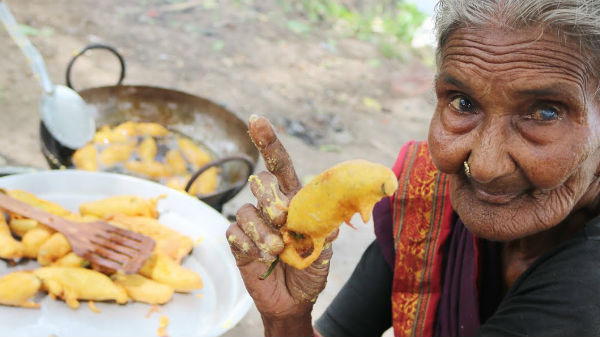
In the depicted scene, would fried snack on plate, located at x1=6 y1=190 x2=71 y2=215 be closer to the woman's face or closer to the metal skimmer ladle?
the metal skimmer ladle

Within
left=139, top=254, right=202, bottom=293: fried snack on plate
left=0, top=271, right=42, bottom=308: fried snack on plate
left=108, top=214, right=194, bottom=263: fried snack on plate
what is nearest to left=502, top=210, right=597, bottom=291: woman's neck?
left=139, top=254, right=202, bottom=293: fried snack on plate

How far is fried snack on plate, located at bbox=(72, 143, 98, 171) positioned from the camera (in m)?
3.43

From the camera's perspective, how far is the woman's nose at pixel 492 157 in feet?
4.79

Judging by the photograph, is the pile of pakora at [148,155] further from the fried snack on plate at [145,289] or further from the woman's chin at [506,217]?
the woman's chin at [506,217]

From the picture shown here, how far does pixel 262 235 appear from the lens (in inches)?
59.0

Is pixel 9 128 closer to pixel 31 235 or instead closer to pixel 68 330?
pixel 31 235

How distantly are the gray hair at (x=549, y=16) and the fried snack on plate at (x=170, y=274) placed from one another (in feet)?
5.27

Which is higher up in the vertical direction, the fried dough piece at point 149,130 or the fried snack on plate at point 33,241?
the fried dough piece at point 149,130

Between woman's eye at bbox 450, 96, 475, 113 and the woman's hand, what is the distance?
48 cm

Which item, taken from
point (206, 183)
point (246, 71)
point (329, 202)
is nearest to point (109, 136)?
point (206, 183)

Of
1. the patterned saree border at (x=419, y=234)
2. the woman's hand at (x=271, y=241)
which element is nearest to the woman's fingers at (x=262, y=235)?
the woman's hand at (x=271, y=241)

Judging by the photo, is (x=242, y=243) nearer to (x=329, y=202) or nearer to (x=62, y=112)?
(x=329, y=202)

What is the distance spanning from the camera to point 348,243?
4.53m

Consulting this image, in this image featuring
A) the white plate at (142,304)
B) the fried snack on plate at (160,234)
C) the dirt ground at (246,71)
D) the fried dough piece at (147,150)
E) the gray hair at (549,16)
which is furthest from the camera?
the dirt ground at (246,71)
